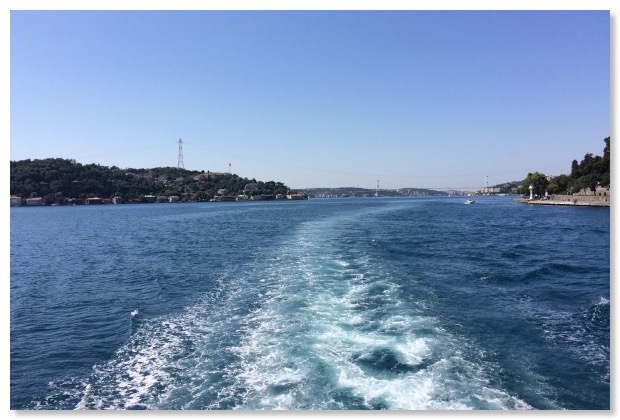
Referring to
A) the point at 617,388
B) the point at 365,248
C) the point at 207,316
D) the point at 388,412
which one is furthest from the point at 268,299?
the point at 365,248

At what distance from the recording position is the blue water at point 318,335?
5.93m

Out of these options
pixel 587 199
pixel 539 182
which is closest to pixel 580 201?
pixel 587 199

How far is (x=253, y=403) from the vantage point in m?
5.65

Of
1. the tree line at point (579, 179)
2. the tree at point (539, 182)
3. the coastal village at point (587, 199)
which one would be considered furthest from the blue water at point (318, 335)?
the tree at point (539, 182)

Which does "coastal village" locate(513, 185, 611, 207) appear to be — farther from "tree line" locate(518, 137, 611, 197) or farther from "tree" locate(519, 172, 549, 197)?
"tree" locate(519, 172, 549, 197)

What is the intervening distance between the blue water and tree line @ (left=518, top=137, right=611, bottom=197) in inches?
1795

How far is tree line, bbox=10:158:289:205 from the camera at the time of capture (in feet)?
263

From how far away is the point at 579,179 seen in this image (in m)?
68.4

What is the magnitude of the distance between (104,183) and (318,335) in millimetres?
138415

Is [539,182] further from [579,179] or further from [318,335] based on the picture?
[318,335]

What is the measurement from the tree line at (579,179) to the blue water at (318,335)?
4560 centimetres

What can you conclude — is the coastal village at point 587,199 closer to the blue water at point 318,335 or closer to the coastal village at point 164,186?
the coastal village at point 164,186

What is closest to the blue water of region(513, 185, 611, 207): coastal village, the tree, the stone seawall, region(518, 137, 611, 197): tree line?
region(518, 137, 611, 197): tree line

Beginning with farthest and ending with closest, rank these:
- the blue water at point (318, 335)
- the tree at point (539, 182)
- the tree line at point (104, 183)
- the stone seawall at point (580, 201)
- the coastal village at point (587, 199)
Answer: the tree at point (539, 182)
the tree line at point (104, 183)
the coastal village at point (587, 199)
the stone seawall at point (580, 201)
the blue water at point (318, 335)
